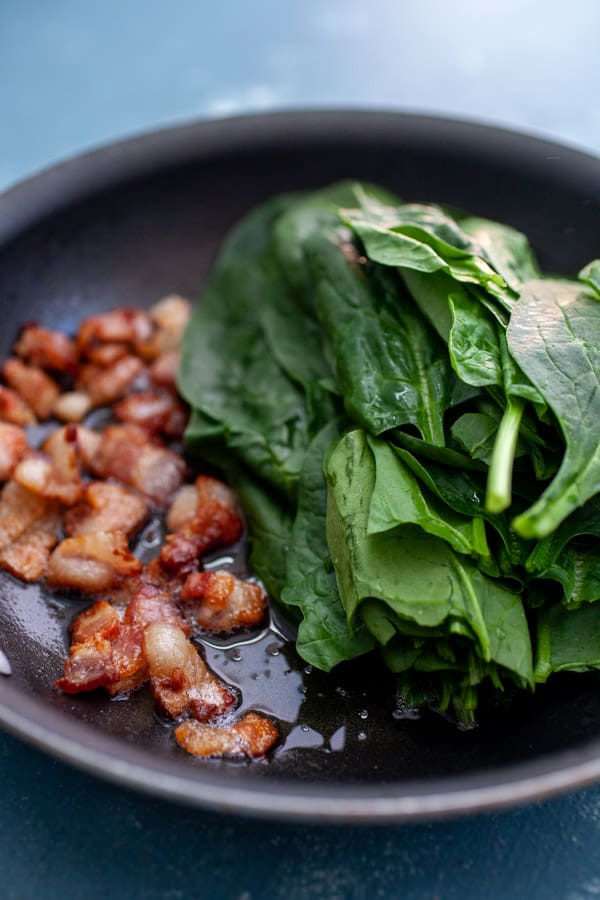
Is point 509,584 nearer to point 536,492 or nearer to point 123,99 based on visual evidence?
point 536,492

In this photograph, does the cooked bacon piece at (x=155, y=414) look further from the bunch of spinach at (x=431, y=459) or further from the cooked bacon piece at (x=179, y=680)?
the cooked bacon piece at (x=179, y=680)

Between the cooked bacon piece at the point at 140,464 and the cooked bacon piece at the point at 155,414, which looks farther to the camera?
the cooked bacon piece at the point at 155,414

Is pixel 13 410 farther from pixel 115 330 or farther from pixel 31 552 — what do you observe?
pixel 31 552

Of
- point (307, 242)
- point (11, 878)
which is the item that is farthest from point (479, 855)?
point (307, 242)

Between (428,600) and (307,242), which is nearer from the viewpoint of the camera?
(428,600)

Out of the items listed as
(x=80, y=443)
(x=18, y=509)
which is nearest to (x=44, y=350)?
(x=80, y=443)

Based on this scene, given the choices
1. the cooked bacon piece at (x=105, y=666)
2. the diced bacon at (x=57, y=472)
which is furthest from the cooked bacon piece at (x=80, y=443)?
the cooked bacon piece at (x=105, y=666)
